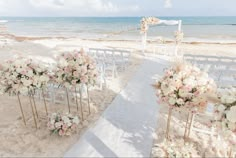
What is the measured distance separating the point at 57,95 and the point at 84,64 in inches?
87.9

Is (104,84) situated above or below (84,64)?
below

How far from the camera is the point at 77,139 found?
4242 millimetres

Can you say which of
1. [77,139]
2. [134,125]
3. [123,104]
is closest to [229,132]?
[134,125]

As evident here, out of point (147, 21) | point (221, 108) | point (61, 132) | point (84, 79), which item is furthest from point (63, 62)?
point (147, 21)

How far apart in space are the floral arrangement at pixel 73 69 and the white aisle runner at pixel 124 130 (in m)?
1.15

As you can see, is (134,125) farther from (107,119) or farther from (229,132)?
(229,132)

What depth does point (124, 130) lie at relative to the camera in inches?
177

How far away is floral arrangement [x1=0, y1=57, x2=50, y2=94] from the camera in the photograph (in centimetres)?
394

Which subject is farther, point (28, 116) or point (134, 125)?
point (28, 116)

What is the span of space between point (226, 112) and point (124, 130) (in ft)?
8.08

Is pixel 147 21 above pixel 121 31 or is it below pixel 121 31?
above

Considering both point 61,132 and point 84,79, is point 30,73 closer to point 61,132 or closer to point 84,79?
point 84,79

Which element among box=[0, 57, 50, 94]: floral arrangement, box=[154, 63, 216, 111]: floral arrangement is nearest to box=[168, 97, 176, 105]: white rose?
box=[154, 63, 216, 111]: floral arrangement

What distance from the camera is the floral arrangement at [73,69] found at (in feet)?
14.1
